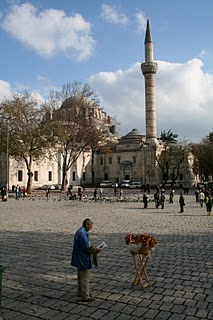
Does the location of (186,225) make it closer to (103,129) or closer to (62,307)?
(62,307)

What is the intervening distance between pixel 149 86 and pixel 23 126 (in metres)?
28.0

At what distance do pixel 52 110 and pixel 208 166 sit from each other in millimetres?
29493

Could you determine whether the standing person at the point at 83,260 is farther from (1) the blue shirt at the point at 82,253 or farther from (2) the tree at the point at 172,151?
(2) the tree at the point at 172,151

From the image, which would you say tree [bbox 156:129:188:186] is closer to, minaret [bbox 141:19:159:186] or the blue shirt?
minaret [bbox 141:19:159:186]

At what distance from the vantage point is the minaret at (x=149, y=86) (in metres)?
55.9

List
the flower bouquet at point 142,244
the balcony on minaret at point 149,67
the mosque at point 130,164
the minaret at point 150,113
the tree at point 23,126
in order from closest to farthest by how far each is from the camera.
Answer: the flower bouquet at point 142,244 < the tree at point 23,126 < the balcony on minaret at point 149,67 < the mosque at point 130,164 < the minaret at point 150,113

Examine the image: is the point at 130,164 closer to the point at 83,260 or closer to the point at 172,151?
the point at 172,151

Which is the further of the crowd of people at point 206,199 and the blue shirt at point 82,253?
the crowd of people at point 206,199

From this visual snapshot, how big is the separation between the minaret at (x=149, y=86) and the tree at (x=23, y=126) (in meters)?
24.5

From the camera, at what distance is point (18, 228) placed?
13523 mm

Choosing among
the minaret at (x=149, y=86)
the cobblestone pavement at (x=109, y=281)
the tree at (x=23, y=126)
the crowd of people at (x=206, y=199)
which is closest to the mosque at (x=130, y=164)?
the minaret at (x=149, y=86)

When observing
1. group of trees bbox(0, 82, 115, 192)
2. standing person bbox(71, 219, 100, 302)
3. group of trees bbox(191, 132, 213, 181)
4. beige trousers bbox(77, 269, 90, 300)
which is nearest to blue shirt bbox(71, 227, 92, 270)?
standing person bbox(71, 219, 100, 302)

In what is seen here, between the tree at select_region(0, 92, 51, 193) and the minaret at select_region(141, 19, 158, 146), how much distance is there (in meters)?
24.5

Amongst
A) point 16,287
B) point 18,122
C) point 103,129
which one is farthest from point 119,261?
point 103,129
